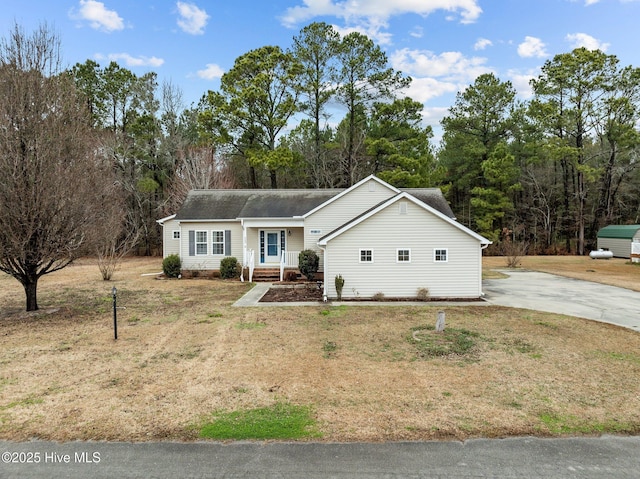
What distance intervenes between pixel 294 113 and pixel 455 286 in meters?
21.2

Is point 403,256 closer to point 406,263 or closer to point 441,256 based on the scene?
point 406,263

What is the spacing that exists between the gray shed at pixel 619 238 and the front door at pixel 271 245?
85.9ft

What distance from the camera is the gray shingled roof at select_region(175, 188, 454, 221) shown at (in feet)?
65.6

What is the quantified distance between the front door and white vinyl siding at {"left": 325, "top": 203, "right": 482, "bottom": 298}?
6.74m

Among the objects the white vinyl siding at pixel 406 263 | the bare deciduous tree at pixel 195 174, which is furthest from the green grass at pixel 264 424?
the bare deciduous tree at pixel 195 174

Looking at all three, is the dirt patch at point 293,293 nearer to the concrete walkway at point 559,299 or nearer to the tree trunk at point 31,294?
the concrete walkway at point 559,299

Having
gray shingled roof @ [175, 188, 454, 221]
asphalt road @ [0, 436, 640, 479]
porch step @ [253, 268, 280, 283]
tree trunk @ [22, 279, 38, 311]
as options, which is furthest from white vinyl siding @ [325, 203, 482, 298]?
tree trunk @ [22, 279, 38, 311]

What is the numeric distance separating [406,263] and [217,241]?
11092 millimetres

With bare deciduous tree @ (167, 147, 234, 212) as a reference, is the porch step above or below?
below

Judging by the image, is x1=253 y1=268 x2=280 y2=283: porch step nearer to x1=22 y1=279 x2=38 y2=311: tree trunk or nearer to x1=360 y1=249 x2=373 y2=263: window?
x1=360 y1=249 x2=373 y2=263: window

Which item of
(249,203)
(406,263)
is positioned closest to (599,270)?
(406,263)

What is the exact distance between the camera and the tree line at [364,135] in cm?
2892

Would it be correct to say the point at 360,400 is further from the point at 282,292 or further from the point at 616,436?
the point at 282,292

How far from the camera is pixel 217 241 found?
20422 millimetres
